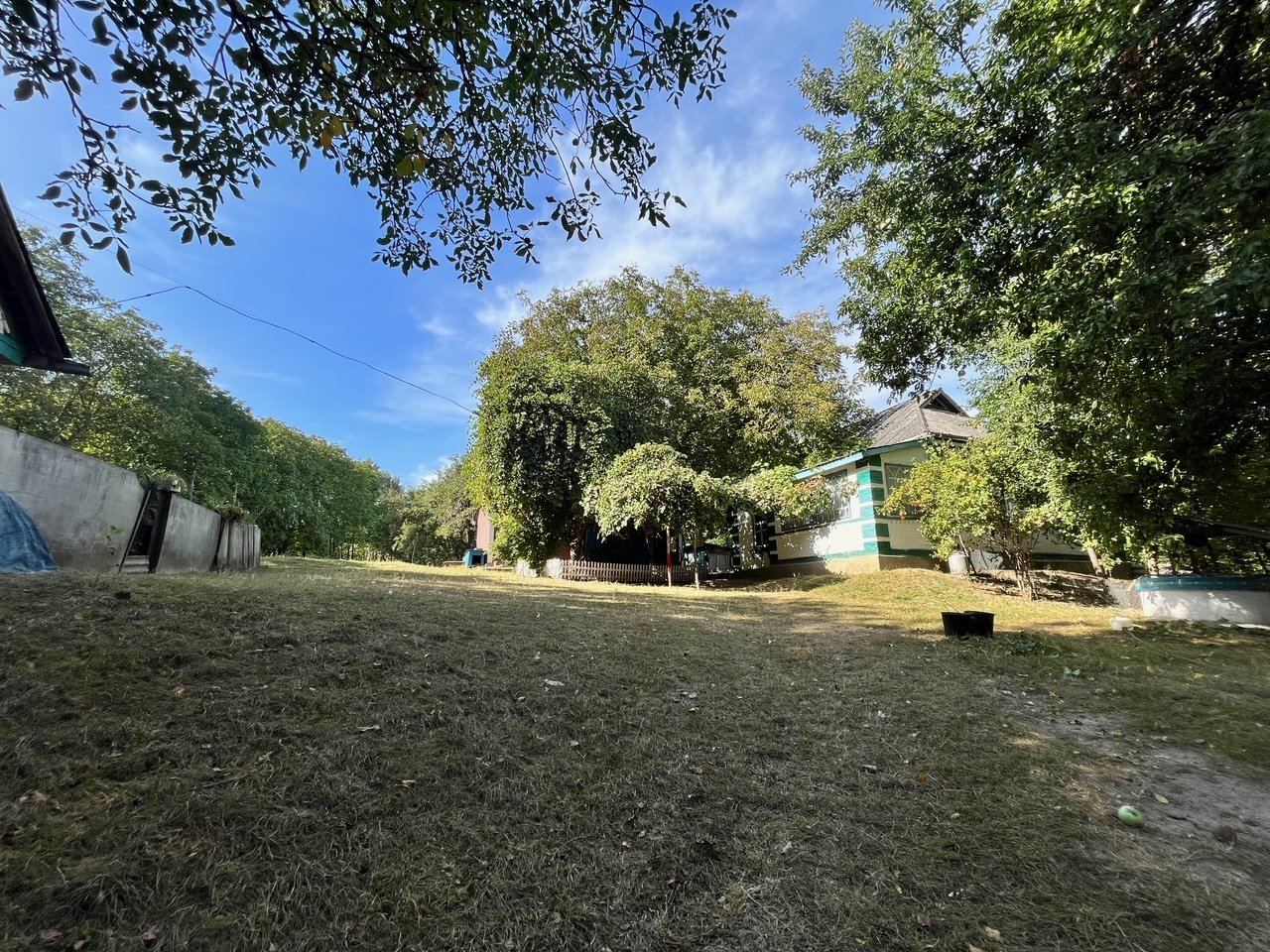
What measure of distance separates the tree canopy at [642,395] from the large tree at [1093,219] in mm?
10141

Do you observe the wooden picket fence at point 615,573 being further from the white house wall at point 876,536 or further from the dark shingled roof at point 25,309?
the dark shingled roof at point 25,309

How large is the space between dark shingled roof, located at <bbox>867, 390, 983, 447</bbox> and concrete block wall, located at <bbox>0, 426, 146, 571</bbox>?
16.9m

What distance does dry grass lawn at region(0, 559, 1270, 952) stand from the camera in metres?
1.74

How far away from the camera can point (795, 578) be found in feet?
51.1

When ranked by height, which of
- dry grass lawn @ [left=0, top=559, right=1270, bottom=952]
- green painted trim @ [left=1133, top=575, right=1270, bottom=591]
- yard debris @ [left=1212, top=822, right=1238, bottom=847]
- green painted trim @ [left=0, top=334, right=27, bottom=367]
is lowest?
yard debris @ [left=1212, top=822, right=1238, bottom=847]

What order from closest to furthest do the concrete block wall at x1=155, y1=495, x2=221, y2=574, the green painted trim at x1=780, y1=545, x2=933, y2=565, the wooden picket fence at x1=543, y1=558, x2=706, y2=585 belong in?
the concrete block wall at x1=155, y1=495, x2=221, y2=574 < the green painted trim at x1=780, y1=545, x2=933, y2=565 < the wooden picket fence at x1=543, y1=558, x2=706, y2=585

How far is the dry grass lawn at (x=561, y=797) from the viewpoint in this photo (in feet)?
5.69

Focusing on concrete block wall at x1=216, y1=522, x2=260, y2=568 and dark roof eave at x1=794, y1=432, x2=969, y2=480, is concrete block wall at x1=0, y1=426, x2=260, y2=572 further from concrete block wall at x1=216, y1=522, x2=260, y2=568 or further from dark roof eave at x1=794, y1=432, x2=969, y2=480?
dark roof eave at x1=794, y1=432, x2=969, y2=480

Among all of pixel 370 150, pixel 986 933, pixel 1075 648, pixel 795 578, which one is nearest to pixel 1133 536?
pixel 1075 648

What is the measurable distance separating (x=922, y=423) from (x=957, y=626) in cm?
1165

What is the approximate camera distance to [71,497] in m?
6.49

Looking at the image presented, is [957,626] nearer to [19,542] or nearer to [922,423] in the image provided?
[19,542]

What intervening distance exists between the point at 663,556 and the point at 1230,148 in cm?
1690

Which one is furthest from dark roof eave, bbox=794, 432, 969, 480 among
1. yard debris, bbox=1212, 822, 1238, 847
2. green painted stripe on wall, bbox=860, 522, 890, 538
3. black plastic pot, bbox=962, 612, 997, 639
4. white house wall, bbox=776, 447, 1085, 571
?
yard debris, bbox=1212, 822, 1238, 847
